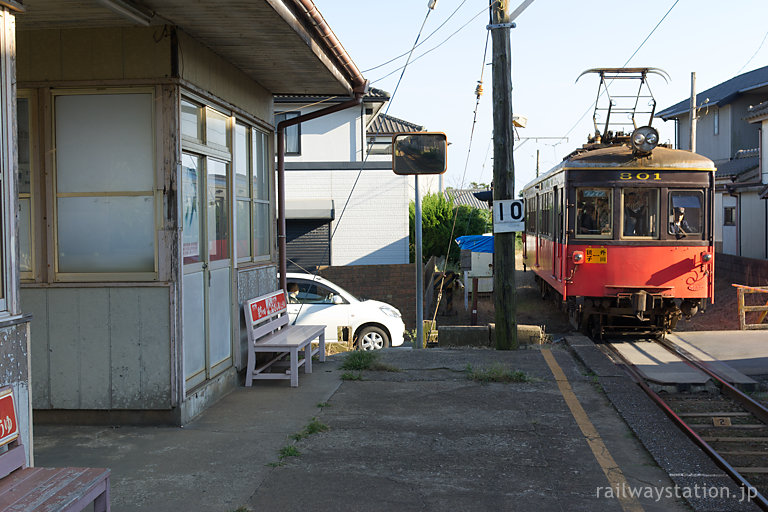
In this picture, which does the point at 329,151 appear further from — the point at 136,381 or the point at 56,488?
the point at 56,488

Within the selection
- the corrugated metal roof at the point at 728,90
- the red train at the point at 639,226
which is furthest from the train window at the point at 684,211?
the corrugated metal roof at the point at 728,90

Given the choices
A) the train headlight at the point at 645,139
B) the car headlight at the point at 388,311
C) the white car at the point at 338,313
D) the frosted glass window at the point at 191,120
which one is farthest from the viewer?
the car headlight at the point at 388,311

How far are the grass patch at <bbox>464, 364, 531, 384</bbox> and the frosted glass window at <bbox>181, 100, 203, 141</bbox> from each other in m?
3.81

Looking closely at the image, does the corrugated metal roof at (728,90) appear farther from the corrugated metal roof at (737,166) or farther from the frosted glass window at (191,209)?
the frosted glass window at (191,209)

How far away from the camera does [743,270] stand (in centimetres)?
2367

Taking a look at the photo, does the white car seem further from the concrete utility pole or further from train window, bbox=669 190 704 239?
train window, bbox=669 190 704 239

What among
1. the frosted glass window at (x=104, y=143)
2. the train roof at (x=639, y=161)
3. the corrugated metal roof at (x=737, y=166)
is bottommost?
the frosted glass window at (x=104, y=143)

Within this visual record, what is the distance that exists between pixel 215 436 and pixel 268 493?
1408 millimetres

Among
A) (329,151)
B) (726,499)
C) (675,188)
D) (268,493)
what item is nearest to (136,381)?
(268,493)

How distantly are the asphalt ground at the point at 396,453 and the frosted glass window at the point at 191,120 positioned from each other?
2483 mm

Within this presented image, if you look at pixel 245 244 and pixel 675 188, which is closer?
pixel 245 244

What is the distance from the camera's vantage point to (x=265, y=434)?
6035 mm

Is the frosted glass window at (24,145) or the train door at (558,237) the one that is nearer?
the frosted glass window at (24,145)

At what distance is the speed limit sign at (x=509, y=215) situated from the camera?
10.0 metres
